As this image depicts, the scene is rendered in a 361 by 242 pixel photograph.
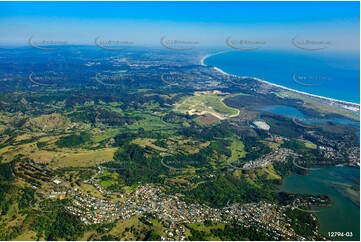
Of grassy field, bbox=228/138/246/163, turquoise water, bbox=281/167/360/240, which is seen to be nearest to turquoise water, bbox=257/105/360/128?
grassy field, bbox=228/138/246/163

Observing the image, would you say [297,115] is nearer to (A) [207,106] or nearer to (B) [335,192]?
(A) [207,106]

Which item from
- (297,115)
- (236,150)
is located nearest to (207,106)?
(297,115)

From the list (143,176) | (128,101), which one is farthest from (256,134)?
(128,101)

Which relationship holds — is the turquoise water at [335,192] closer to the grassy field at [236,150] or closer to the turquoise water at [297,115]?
the grassy field at [236,150]

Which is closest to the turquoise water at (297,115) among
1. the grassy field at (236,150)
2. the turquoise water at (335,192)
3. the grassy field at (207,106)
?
the grassy field at (207,106)

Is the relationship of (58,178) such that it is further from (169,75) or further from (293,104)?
(169,75)
